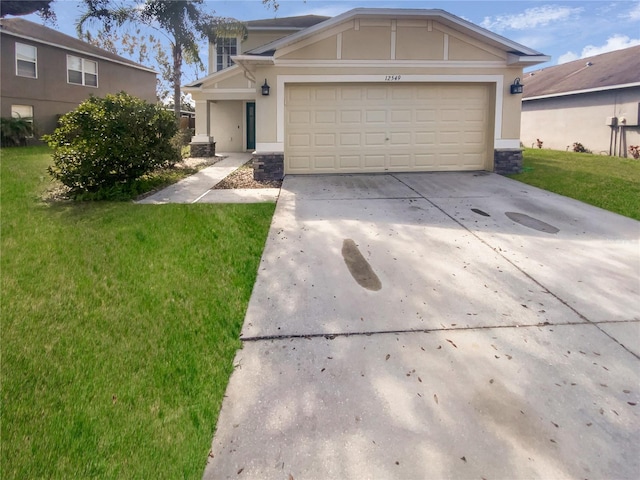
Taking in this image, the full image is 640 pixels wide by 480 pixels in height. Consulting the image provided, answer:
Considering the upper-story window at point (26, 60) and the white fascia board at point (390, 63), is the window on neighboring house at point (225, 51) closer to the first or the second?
the upper-story window at point (26, 60)

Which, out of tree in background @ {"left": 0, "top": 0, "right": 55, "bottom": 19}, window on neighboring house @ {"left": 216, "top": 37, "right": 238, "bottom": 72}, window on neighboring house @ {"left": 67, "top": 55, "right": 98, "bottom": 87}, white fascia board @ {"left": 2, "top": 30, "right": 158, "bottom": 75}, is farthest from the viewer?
window on neighboring house @ {"left": 67, "top": 55, "right": 98, "bottom": 87}

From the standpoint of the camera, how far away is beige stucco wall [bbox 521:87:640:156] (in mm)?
16672

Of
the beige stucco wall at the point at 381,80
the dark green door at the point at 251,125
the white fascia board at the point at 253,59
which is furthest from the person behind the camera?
the dark green door at the point at 251,125

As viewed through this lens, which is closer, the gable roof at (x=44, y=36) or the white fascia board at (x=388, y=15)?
the white fascia board at (x=388, y=15)

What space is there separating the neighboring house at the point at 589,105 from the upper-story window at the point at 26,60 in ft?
77.2

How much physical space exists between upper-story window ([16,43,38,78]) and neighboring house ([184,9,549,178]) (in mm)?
14213

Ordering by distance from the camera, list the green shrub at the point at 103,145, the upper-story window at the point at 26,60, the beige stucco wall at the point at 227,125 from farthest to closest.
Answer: the beige stucco wall at the point at 227,125 → the upper-story window at the point at 26,60 → the green shrub at the point at 103,145

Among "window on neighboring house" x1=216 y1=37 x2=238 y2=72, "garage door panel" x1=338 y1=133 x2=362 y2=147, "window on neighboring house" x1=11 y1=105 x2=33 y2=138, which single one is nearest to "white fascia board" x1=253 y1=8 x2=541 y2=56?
"garage door panel" x1=338 y1=133 x2=362 y2=147

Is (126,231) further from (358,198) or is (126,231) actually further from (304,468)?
(304,468)

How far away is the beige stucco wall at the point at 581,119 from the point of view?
16672 mm

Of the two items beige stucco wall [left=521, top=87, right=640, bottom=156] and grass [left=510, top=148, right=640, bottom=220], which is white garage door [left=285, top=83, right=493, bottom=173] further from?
beige stucco wall [left=521, top=87, right=640, bottom=156]

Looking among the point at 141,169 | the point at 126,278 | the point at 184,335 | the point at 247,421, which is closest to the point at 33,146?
the point at 141,169

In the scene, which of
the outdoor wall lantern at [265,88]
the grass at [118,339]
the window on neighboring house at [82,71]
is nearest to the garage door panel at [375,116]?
the outdoor wall lantern at [265,88]

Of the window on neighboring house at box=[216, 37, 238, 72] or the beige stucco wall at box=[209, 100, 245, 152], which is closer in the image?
the window on neighboring house at box=[216, 37, 238, 72]
